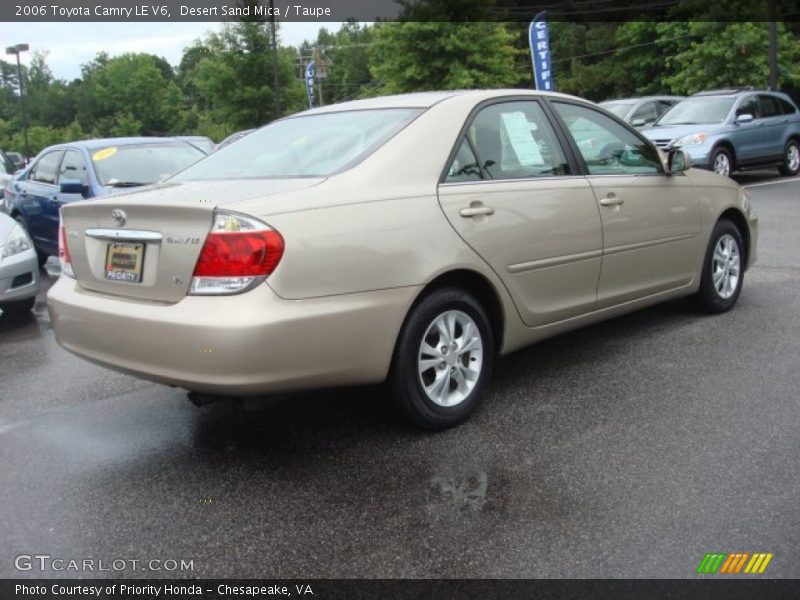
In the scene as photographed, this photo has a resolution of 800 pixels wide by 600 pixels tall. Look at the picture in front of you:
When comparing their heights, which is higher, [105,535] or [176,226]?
[176,226]

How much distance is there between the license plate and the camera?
3.47m

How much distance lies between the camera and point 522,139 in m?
4.38

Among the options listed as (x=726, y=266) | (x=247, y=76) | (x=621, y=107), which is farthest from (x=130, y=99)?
(x=726, y=266)

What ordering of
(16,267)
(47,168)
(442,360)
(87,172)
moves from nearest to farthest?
(442,360) → (16,267) → (87,172) → (47,168)

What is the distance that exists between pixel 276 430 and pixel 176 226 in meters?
1.22

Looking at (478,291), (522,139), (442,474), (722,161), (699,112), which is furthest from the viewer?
(699,112)

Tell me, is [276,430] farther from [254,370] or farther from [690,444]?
[690,444]

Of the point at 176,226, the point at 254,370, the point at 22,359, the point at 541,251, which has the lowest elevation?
the point at 22,359

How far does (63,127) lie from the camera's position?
97.2 meters

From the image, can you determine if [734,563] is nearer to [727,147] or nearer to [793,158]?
[727,147]

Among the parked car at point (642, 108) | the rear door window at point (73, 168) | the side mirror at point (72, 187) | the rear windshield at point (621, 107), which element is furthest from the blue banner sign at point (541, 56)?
the side mirror at point (72, 187)

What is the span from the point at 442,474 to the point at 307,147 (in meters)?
1.76

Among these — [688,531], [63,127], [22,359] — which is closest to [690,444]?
[688,531]

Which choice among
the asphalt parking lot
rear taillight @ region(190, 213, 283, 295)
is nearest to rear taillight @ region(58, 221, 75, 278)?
the asphalt parking lot
